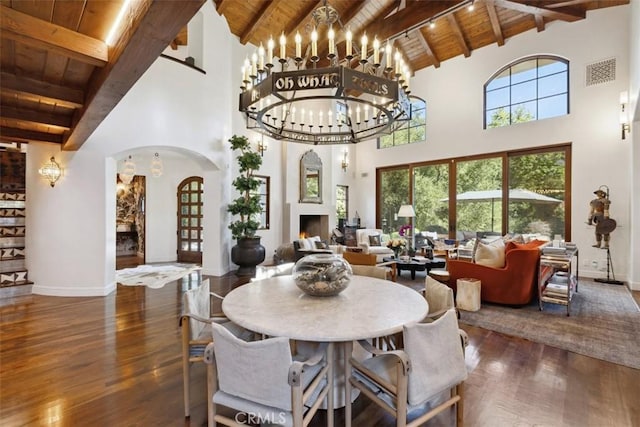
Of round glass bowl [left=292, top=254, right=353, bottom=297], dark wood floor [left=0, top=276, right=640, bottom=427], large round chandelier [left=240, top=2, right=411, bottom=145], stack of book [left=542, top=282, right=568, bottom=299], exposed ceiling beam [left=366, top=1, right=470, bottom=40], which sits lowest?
dark wood floor [left=0, top=276, right=640, bottom=427]

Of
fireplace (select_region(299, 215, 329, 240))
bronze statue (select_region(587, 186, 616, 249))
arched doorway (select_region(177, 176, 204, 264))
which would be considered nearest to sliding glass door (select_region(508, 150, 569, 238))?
bronze statue (select_region(587, 186, 616, 249))

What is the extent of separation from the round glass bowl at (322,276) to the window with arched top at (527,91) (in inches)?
281

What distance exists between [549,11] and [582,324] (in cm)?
590

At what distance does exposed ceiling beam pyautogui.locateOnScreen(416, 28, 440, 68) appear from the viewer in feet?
24.4

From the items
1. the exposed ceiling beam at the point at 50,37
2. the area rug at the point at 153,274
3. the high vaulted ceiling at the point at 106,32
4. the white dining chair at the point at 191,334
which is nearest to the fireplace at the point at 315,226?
the area rug at the point at 153,274

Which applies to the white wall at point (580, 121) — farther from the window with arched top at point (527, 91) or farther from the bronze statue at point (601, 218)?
the bronze statue at point (601, 218)

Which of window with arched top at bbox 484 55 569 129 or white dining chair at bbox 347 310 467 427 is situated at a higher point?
window with arched top at bbox 484 55 569 129

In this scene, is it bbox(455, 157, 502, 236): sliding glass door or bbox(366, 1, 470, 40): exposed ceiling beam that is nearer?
bbox(366, 1, 470, 40): exposed ceiling beam

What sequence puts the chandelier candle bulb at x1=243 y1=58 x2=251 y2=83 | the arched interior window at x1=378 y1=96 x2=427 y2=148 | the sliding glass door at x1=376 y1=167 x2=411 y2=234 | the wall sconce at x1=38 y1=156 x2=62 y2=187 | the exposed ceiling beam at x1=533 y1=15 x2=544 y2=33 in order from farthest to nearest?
the sliding glass door at x1=376 y1=167 x2=411 y2=234, the arched interior window at x1=378 y1=96 x2=427 y2=148, the exposed ceiling beam at x1=533 y1=15 x2=544 y2=33, the wall sconce at x1=38 y1=156 x2=62 y2=187, the chandelier candle bulb at x1=243 y1=58 x2=251 y2=83

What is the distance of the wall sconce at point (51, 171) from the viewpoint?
185 inches

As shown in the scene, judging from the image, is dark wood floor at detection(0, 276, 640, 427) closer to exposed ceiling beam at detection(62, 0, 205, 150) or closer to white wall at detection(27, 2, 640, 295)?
white wall at detection(27, 2, 640, 295)

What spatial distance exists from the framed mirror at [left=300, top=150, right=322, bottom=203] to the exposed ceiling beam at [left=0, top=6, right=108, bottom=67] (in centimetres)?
638

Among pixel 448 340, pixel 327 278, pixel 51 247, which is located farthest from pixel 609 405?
pixel 51 247

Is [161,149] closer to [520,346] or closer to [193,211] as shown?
[193,211]
